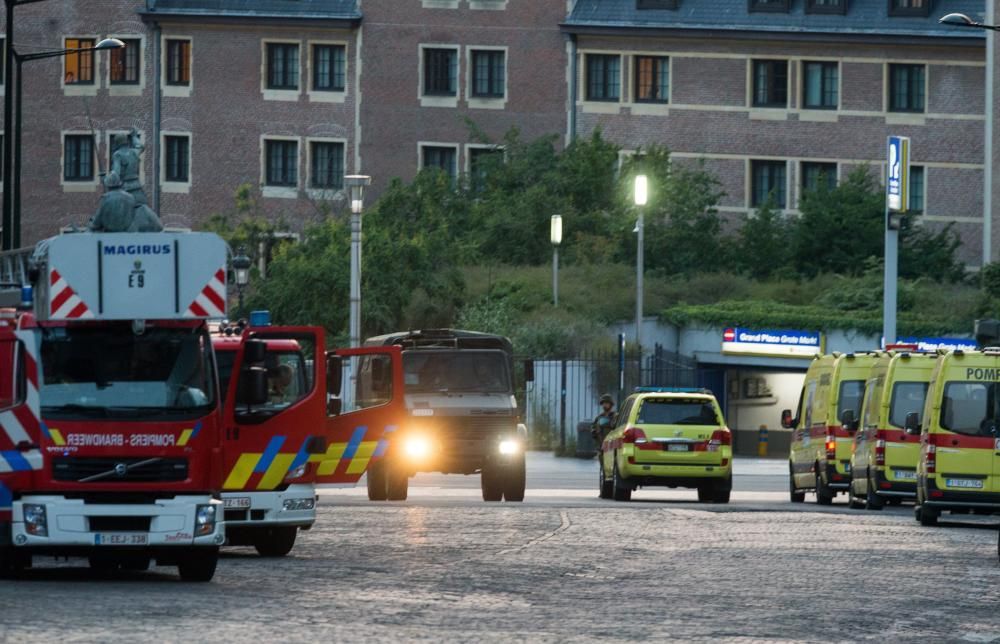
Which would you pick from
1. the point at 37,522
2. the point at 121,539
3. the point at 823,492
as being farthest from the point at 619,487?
the point at 37,522

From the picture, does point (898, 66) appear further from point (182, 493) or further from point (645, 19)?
point (182, 493)

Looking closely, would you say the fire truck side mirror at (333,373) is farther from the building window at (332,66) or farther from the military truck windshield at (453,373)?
the building window at (332,66)

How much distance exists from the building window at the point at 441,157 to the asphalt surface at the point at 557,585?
159 ft

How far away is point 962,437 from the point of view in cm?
2947

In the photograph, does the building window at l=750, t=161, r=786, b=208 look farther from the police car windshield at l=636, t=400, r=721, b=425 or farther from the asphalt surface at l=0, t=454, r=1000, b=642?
the asphalt surface at l=0, t=454, r=1000, b=642

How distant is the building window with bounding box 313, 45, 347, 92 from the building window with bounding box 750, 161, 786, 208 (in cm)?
1392

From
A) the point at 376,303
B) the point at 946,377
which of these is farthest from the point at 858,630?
the point at 376,303

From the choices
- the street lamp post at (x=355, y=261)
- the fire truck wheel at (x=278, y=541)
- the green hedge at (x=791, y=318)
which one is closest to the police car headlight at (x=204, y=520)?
the fire truck wheel at (x=278, y=541)

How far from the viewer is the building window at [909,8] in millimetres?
76688

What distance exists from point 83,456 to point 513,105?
60.7 meters

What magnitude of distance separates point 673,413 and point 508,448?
8.67 feet

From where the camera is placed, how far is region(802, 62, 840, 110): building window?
77.2m

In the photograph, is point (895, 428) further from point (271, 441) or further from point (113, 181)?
point (113, 181)

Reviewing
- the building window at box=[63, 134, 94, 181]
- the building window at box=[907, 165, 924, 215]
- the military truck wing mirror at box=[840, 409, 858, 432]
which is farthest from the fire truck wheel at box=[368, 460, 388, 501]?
the building window at box=[63, 134, 94, 181]
